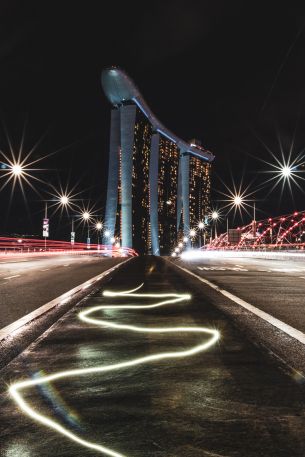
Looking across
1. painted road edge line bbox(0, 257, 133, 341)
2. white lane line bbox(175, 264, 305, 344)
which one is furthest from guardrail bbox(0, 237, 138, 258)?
white lane line bbox(175, 264, 305, 344)

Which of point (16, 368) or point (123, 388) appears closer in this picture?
point (123, 388)

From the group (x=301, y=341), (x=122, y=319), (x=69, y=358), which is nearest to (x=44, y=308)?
(x=122, y=319)

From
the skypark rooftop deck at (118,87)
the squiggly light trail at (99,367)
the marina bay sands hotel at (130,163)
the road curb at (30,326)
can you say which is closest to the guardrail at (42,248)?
the marina bay sands hotel at (130,163)

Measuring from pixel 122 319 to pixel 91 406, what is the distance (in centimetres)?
539

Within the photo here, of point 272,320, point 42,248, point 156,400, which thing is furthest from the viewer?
point 42,248

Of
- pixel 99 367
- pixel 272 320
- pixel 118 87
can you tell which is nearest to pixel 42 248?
pixel 272 320

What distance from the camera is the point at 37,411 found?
4.34m

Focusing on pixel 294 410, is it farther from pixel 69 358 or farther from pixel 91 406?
pixel 69 358

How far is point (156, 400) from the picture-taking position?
15.3ft

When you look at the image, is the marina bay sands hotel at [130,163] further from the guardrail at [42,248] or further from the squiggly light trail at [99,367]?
the squiggly light trail at [99,367]

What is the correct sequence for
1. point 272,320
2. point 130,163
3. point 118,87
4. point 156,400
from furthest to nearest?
point 118,87
point 130,163
point 272,320
point 156,400

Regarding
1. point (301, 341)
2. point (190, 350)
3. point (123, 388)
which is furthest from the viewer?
point (301, 341)

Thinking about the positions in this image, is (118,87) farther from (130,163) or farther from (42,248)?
(42,248)

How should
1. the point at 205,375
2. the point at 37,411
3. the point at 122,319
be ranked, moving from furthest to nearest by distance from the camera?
the point at 122,319, the point at 205,375, the point at 37,411
